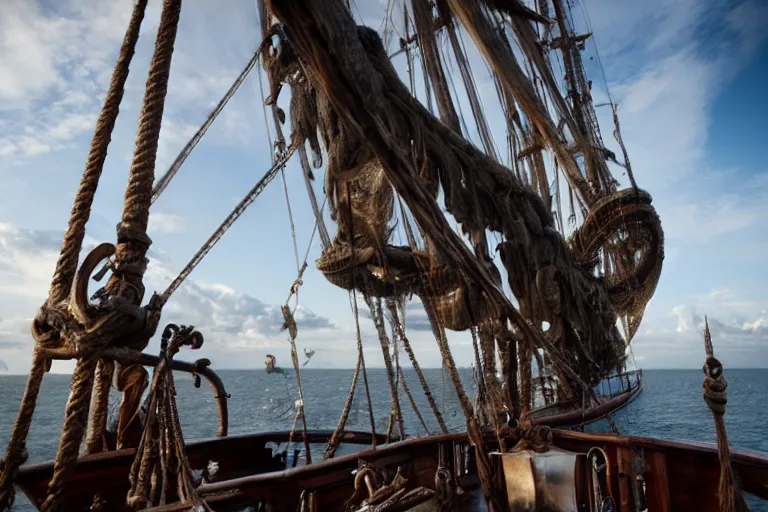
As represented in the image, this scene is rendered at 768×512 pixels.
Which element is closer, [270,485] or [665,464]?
[270,485]

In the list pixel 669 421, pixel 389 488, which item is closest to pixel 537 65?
pixel 389 488

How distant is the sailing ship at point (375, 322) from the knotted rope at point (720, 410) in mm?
12

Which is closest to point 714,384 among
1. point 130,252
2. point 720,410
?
point 720,410

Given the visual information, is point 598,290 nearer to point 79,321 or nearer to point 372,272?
point 372,272

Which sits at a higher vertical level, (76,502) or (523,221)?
(523,221)

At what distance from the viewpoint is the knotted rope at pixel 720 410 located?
2.46 meters

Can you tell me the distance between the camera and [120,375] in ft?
14.6

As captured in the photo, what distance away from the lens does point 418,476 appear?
4.70 m

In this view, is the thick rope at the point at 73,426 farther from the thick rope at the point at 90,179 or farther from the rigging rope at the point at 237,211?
the rigging rope at the point at 237,211

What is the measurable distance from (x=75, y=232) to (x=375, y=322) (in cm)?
437

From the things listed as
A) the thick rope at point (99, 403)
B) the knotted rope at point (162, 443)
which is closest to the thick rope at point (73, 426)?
the knotted rope at point (162, 443)

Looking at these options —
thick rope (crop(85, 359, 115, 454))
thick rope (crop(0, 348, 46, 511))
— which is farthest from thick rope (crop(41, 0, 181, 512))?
thick rope (crop(85, 359, 115, 454))

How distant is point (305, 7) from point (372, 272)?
4.92 metres

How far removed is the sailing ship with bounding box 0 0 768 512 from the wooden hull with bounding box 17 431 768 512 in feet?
0.05
